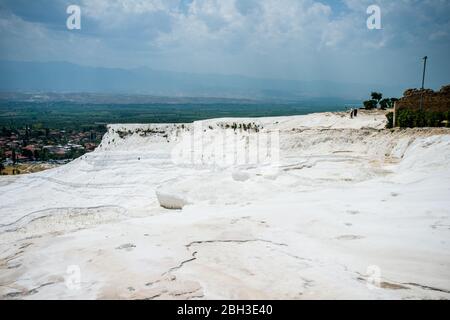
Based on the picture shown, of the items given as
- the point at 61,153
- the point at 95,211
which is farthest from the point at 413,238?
the point at 61,153

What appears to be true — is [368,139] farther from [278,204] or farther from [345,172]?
[278,204]

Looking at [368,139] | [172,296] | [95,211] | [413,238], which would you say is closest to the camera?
[172,296]

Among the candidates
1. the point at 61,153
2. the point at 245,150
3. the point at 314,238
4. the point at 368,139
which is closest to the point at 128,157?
the point at 245,150

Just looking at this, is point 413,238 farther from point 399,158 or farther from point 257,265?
point 399,158

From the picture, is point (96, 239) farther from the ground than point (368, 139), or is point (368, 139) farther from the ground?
point (368, 139)

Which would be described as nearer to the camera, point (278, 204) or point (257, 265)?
point (257, 265)

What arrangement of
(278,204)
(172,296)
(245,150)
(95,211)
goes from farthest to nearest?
(245,150), (95,211), (278,204), (172,296)
